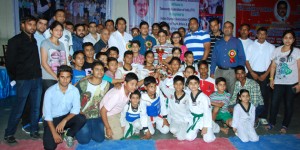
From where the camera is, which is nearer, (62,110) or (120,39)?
(62,110)

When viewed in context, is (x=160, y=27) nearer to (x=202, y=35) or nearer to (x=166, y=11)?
(x=202, y=35)

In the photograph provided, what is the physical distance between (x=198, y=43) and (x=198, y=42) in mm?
20

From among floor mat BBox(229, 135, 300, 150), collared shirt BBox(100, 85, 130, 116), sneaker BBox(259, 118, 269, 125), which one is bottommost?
floor mat BBox(229, 135, 300, 150)

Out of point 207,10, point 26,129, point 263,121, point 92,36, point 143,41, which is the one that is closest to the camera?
point 26,129

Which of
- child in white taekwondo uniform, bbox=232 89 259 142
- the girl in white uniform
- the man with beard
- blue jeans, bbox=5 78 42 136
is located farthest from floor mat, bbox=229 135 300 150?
the man with beard

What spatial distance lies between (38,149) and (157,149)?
162 cm

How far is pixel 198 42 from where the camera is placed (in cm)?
482

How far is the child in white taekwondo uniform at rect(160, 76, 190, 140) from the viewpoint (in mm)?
3830

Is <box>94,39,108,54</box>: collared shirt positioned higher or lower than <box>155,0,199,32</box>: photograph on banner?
lower

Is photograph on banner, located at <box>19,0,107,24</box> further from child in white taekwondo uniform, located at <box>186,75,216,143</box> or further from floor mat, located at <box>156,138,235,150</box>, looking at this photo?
floor mat, located at <box>156,138,235,150</box>

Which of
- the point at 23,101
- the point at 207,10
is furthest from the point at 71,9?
the point at 23,101

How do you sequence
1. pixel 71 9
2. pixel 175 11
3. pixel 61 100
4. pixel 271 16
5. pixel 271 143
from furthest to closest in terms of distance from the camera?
pixel 271 16
pixel 175 11
pixel 71 9
pixel 271 143
pixel 61 100

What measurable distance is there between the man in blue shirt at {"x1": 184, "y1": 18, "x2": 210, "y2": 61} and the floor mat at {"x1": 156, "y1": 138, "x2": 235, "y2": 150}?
180cm

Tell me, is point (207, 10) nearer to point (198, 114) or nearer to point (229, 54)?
point (229, 54)
